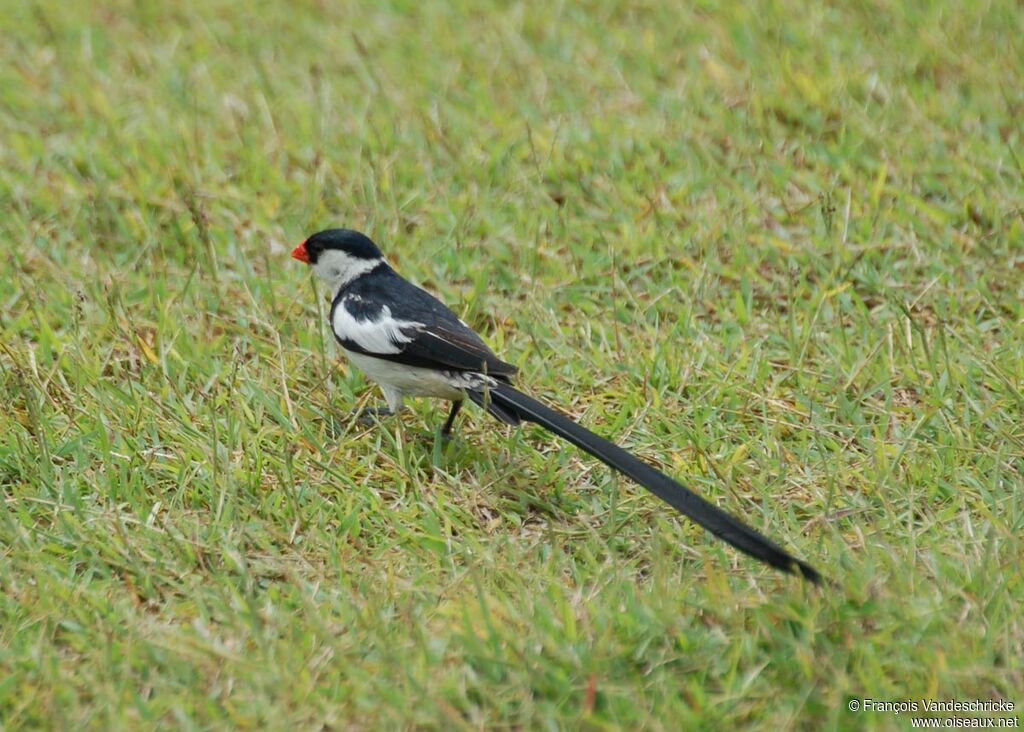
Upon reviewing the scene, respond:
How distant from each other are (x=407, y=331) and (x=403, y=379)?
0.61 ft

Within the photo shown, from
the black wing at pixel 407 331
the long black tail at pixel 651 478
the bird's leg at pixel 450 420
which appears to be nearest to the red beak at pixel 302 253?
the black wing at pixel 407 331

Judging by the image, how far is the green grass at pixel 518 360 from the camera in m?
3.41

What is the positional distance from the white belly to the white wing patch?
2.2 inches

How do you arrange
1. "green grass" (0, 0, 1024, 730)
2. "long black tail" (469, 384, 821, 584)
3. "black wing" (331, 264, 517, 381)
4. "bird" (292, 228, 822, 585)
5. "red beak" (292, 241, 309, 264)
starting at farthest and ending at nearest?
"red beak" (292, 241, 309, 264)
"black wing" (331, 264, 517, 381)
"bird" (292, 228, 822, 585)
"long black tail" (469, 384, 821, 584)
"green grass" (0, 0, 1024, 730)

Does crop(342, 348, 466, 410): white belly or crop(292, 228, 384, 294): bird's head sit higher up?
crop(292, 228, 384, 294): bird's head

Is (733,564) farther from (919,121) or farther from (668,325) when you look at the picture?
(919,121)

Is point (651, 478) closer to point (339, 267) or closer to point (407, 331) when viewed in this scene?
point (407, 331)

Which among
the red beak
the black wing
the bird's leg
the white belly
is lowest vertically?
the bird's leg

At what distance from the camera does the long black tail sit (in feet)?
11.5

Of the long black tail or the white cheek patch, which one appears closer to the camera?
the long black tail

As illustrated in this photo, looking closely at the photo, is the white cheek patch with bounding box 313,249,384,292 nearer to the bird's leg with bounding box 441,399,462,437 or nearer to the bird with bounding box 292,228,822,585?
the bird with bounding box 292,228,822,585

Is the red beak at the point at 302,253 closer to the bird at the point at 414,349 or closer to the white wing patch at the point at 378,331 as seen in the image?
the bird at the point at 414,349

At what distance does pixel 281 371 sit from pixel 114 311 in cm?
78

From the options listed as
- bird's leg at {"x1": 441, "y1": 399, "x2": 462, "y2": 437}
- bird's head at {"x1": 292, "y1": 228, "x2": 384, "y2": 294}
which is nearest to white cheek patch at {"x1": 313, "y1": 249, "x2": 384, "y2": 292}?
bird's head at {"x1": 292, "y1": 228, "x2": 384, "y2": 294}
